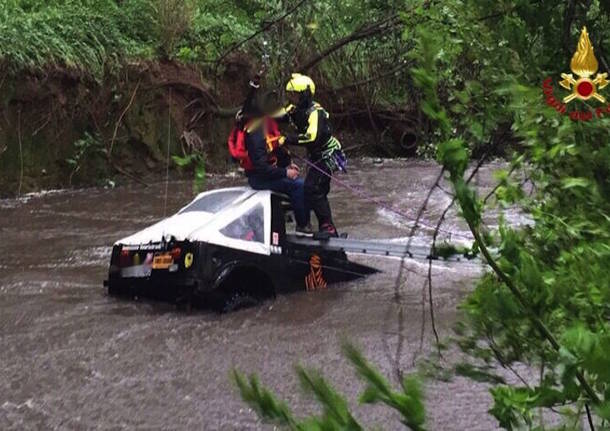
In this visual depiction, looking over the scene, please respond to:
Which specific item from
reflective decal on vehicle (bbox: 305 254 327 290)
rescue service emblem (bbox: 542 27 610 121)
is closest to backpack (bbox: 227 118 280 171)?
reflective decal on vehicle (bbox: 305 254 327 290)

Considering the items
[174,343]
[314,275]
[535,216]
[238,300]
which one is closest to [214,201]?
[238,300]

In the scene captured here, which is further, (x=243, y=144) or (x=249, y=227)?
(x=243, y=144)

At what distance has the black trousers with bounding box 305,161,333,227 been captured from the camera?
929 cm

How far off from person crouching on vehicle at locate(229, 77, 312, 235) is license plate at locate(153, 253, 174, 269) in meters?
1.31

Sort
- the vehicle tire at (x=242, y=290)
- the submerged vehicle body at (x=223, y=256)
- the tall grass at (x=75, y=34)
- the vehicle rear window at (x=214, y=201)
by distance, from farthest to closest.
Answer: the tall grass at (x=75, y=34)
the vehicle rear window at (x=214, y=201)
the vehicle tire at (x=242, y=290)
the submerged vehicle body at (x=223, y=256)

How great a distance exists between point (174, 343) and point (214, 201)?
181 cm

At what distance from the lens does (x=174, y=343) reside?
24.5ft

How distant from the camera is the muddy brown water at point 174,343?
5.89m

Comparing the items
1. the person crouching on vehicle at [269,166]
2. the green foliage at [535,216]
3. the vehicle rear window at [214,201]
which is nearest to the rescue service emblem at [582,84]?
the green foliage at [535,216]

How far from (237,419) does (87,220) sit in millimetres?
8033

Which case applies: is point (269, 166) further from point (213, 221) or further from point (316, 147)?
point (213, 221)

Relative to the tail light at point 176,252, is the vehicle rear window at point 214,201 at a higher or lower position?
higher

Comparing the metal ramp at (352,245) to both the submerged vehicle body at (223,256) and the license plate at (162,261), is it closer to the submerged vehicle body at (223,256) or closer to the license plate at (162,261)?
the submerged vehicle body at (223,256)

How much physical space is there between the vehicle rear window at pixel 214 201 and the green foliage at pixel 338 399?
6899 millimetres
